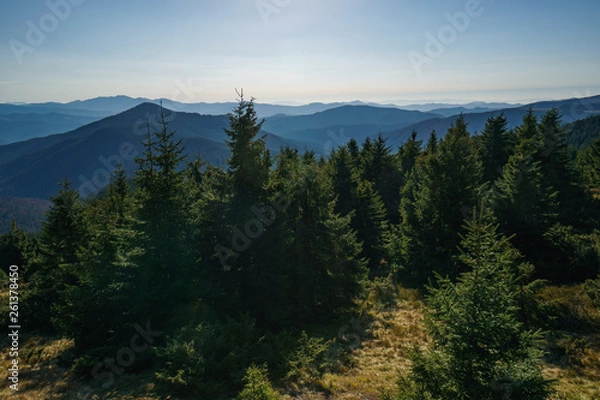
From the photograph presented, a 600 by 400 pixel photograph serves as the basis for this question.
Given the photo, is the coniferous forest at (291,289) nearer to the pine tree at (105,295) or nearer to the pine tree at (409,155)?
the pine tree at (105,295)

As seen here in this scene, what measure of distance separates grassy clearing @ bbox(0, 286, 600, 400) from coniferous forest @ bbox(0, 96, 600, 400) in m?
0.10

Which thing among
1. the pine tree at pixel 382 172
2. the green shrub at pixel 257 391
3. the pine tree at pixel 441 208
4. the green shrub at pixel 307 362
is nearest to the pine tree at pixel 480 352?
the green shrub at pixel 257 391

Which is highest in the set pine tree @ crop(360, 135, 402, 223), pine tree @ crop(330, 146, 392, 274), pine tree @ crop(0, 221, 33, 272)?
pine tree @ crop(360, 135, 402, 223)

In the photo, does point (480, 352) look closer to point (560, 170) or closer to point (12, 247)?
point (560, 170)

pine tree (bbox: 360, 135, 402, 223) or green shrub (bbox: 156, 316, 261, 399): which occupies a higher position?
pine tree (bbox: 360, 135, 402, 223)

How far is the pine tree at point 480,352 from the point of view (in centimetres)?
679

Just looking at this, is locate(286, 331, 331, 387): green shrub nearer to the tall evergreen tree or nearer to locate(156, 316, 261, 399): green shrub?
locate(156, 316, 261, 399): green shrub

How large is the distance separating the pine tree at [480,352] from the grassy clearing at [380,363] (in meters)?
1.10

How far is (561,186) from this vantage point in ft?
90.5

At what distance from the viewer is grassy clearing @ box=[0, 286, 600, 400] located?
1098 centimetres

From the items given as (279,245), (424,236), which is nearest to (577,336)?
(424,236)

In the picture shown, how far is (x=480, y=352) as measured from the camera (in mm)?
7148

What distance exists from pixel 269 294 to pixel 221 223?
4.24 metres

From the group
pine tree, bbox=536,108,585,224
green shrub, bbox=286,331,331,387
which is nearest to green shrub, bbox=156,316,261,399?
green shrub, bbox=286,331,331,387
